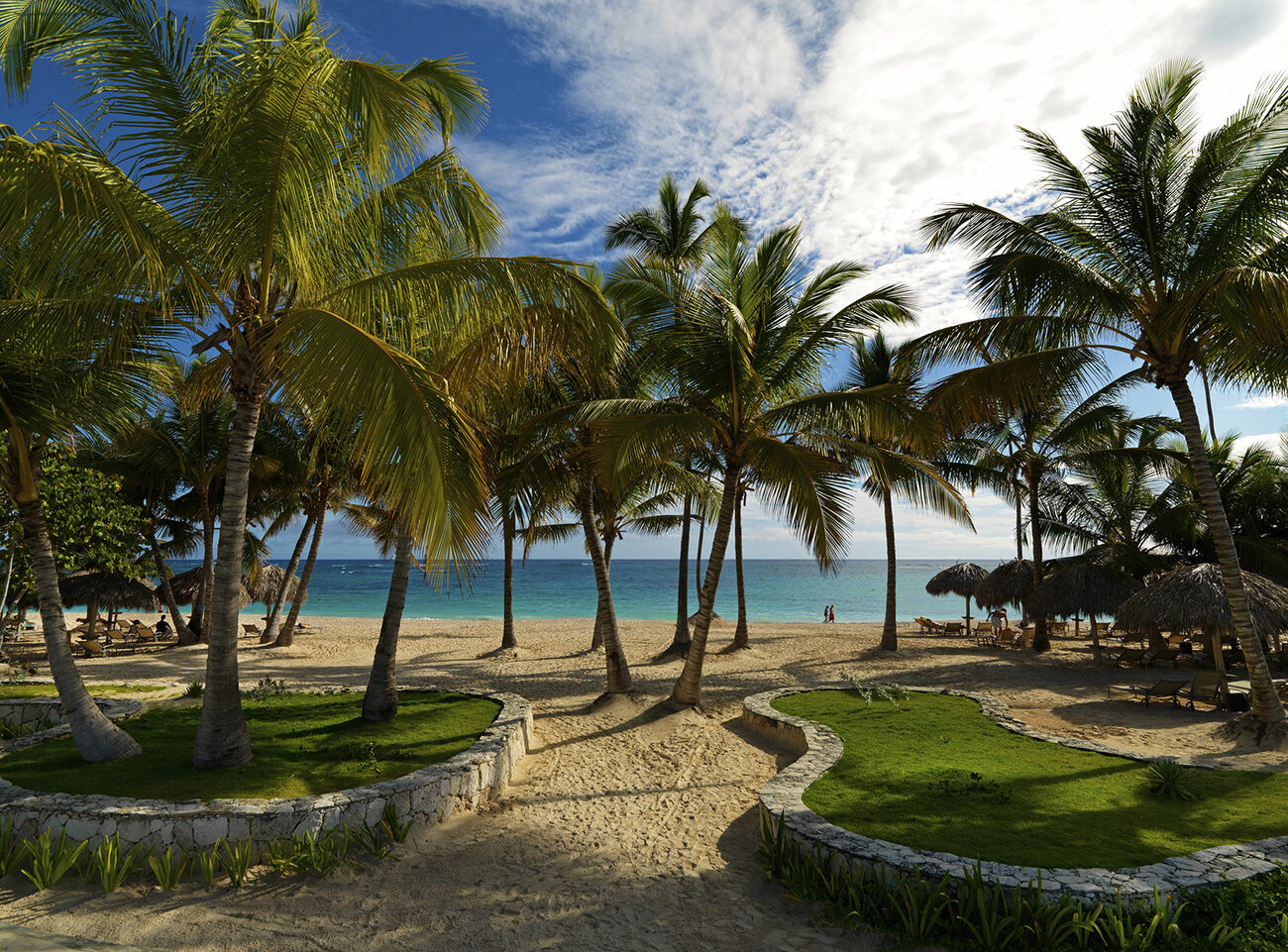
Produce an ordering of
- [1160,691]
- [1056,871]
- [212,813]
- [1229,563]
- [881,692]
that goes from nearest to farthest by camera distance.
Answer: [1056,871], [212,813], [1229,563], [881,692], [1160,691]

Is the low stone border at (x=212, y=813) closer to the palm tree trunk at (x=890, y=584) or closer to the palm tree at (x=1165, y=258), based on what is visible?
the palm tree at (x=1165, y=258)

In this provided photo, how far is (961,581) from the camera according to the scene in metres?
20.8

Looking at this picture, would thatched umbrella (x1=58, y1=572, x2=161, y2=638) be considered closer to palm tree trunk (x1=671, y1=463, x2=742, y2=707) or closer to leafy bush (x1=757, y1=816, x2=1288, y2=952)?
palm tree trunk (x1=671, y1=463, x2=742, y2=707)

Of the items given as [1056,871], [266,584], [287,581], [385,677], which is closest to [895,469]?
[1056,871]

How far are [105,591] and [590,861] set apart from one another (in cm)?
1994

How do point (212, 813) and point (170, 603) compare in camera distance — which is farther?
point (170, 603)

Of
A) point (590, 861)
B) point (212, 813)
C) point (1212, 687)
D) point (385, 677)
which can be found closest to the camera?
point (212, 813)

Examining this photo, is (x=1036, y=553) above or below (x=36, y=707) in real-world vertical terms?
above

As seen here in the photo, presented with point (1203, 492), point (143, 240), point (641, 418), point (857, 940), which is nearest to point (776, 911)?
point (857, 940)

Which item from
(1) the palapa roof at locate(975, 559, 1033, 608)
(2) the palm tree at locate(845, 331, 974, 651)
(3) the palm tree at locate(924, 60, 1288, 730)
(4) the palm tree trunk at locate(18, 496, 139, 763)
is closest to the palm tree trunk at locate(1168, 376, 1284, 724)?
(3) the palm tree at locate(924, 60, 1288, 730)

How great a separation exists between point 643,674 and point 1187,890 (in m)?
10.3

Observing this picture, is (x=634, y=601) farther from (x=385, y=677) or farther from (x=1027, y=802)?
(x=1027, y=802)

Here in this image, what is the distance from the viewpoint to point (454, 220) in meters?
6.36

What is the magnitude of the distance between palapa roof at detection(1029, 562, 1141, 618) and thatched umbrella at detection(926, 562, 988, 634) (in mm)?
5043
